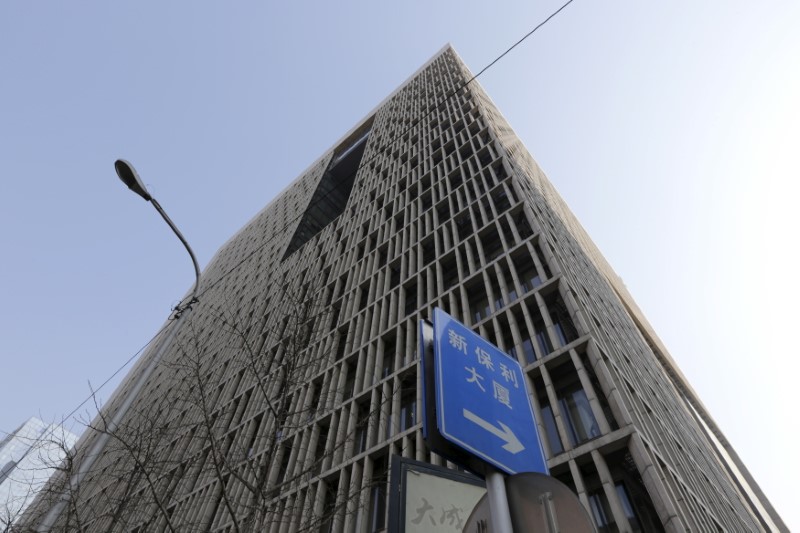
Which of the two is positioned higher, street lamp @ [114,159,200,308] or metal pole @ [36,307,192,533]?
street lamp @ [114,159,200,308]

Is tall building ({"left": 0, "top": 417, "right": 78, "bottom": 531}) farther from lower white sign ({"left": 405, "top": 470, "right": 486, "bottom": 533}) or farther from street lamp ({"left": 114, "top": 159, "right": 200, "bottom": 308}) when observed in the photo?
lower white sign ({"left": 405, "top": 470, "right": 486, "bottom": 533})

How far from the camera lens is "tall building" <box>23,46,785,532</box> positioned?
10570 millimetres

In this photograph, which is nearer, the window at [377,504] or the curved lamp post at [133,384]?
the curved lamp post at [133,384]

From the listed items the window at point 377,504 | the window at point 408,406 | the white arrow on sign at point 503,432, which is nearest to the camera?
the white arrow on sign at point 503,432

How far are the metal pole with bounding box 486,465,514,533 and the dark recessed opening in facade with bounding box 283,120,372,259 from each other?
41.1 meters

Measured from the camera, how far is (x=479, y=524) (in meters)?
2.46

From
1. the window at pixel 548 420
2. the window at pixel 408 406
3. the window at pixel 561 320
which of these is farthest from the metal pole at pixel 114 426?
the window at pixel 561 320

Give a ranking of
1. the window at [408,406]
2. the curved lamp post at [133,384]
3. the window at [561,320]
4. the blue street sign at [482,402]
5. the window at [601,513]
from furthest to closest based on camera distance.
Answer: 1. the window at [408,406]
2. the window at [561,320]
3. the window at [601,513]
4. the curved lamp post at [133,384]
5. the blue street sign at [482,402]

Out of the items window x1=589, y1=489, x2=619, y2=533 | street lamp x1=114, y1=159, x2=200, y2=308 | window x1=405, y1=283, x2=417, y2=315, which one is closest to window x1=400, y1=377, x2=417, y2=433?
window x1=405, y1=283, x2=417, y2=315

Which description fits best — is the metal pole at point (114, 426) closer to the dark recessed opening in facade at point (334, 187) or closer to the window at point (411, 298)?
the window at point (411, 298)

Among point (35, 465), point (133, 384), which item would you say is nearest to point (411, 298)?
point (35, 465)

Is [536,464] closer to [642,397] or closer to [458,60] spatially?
[642,397]

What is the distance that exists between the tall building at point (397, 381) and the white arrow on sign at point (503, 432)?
452 cm

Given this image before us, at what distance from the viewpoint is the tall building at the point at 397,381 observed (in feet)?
34.7
